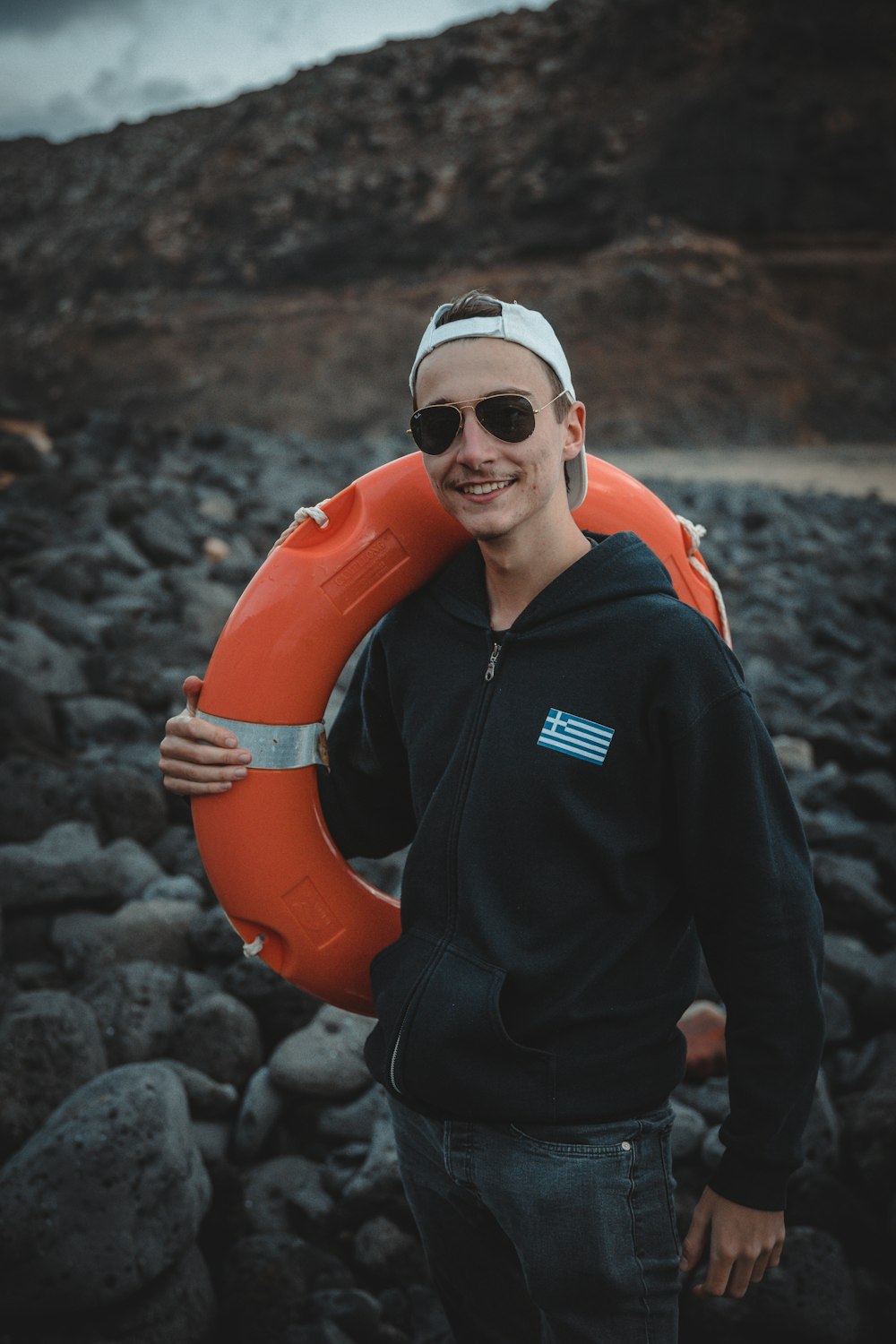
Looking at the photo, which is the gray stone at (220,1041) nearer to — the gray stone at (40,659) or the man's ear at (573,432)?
the man's ear at (573,432)

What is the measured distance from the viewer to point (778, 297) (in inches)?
863

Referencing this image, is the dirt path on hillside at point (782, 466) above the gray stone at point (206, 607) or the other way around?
above

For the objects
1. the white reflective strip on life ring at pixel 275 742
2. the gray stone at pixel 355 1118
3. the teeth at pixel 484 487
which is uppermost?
the teeth at pixel 484 487

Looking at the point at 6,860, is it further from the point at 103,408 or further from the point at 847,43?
the point at 847,43

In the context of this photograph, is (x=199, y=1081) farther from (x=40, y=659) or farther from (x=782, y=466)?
(x=782, y=466)

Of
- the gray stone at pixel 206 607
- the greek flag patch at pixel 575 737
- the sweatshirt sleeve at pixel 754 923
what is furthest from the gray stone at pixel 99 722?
the sweatshirt sleeve at pixel 754 923

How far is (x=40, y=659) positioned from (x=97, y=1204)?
127 inches

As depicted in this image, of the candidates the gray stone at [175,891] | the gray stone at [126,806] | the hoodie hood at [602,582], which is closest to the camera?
the hoodie hood at [602,582]

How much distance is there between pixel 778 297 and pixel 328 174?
45.2ft

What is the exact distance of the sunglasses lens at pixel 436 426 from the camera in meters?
1.31

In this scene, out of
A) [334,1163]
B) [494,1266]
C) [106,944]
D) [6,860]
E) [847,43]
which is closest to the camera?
[494,1266]

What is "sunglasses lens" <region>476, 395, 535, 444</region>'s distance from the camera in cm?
128

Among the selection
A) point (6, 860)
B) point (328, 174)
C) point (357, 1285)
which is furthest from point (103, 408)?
point (357, 1285)

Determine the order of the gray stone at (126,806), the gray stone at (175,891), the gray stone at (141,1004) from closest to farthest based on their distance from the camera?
the gray stone at (141,1004)
the gray stone at (175,891)
the gray stone at (126,806)
